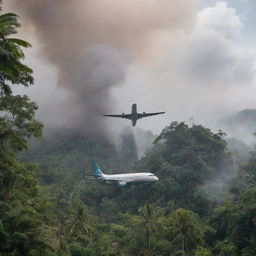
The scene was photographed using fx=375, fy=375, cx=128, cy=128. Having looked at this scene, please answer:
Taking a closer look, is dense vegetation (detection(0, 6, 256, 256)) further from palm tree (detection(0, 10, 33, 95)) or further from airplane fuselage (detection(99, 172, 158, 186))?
airplane fuselage (detection(99, 172, 158, 186))

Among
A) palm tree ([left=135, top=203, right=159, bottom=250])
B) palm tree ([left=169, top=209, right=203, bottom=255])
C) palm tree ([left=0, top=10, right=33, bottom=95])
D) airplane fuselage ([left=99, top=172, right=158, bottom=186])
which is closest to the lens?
palm tree ([left=0, top=10, right=33, bottom=95])

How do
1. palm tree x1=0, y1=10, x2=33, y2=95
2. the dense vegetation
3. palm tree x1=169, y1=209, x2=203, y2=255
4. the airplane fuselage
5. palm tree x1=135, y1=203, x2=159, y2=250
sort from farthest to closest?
1. the airplane fuselage
2. palm tree x1=135, y1=203, x2=159, y2=250
3. palm tree x1=169, y1=209, x2=203, y2=255
4. the dense vegetation
5. palm tree x1=0, y1=10, x2=33, y2=95

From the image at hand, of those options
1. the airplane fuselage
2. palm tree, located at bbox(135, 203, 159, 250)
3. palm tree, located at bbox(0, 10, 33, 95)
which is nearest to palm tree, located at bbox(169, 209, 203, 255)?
palm tree, located at bbox(135, 203, 159, 250)

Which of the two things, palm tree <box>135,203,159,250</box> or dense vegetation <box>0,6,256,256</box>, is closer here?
dense vegetation <box>0,6,256,256</box>

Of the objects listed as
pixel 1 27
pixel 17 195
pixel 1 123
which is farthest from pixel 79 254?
pixel 1 27

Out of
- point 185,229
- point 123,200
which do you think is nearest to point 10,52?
point 185,229

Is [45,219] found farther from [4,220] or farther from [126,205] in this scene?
[126,205]

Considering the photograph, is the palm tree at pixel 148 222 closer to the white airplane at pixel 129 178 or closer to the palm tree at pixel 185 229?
the palm tree at pixel 185 229

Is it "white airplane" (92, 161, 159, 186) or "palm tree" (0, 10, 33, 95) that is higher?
"white airplane" (92, 161, 159, 186)

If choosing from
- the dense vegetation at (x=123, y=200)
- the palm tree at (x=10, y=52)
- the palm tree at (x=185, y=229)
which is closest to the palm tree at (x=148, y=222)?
the dense vegetation at (x=123, y=200)

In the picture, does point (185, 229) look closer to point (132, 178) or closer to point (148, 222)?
point (148, 222)

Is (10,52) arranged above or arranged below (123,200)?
below
